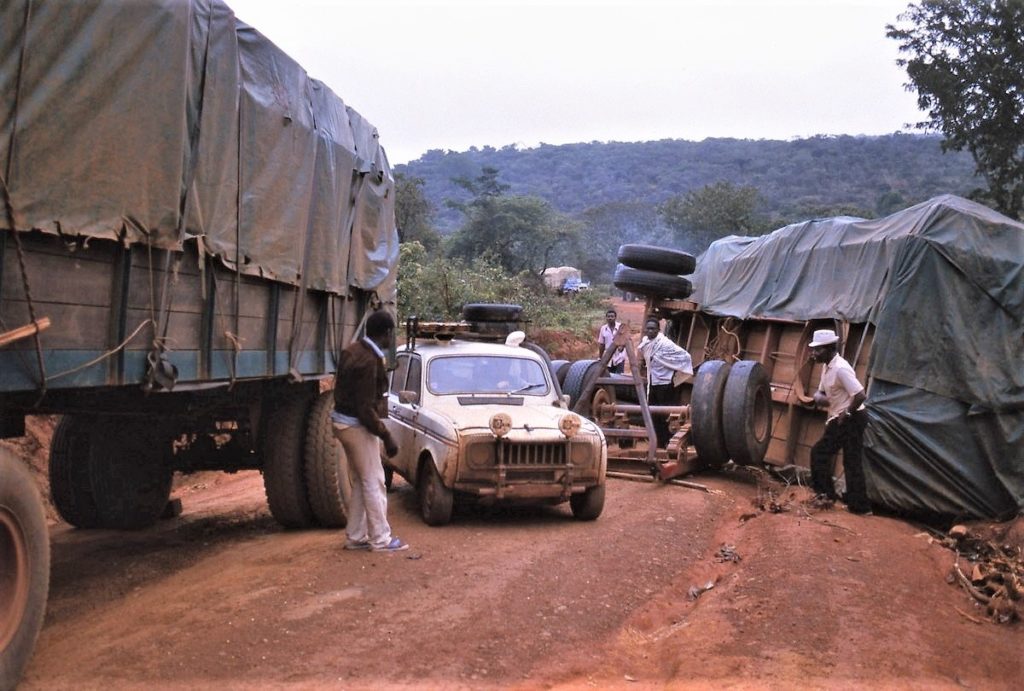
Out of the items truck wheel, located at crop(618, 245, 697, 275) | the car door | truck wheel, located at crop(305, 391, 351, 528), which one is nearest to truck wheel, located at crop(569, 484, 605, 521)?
the car door

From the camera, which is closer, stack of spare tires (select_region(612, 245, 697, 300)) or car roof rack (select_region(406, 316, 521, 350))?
car roof rack (select_region(406, 316, 521, 350))

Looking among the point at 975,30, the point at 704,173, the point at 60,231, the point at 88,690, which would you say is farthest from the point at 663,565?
the point at 704,173

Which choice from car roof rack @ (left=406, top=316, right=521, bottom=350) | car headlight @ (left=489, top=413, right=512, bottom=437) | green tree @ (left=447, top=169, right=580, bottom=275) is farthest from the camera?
green tree @ (left=447, top=169, right=580, bottom=275)

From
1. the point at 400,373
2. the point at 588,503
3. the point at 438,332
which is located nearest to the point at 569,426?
the point at 588,503

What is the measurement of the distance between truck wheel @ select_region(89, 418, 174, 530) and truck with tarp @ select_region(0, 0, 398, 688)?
0.02 meters

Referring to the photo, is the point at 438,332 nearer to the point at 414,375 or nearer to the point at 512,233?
the point at 414,375

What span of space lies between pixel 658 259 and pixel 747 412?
9.35ft

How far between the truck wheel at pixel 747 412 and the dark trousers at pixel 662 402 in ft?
4.55

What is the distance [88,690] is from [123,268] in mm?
1992

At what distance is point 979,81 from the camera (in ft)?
76.0

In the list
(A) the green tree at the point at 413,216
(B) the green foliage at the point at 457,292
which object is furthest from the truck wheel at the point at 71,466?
(A) the green tree at the point at 413,216

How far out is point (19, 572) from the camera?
4.47 metres

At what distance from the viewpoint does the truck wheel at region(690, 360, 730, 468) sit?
1110 cm

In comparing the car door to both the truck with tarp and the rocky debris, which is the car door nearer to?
the truck with tarp
